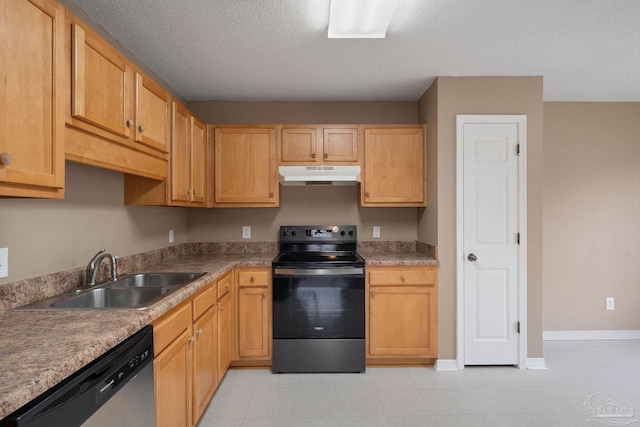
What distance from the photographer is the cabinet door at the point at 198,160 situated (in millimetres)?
2732

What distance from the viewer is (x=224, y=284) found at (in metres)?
2.51

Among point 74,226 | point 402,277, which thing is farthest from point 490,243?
point 74,226

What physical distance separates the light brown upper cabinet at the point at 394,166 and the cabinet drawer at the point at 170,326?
6.03 feet

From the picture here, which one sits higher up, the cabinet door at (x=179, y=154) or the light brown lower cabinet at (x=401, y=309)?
the cabinet door at (x=179, y=154)

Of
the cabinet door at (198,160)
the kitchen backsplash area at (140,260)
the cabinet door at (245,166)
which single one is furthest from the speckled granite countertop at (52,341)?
the cabinet door at (245,166)

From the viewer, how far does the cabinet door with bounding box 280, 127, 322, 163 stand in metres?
3.08

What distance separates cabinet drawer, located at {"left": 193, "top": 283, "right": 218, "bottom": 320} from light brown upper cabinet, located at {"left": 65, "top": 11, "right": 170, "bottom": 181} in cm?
80

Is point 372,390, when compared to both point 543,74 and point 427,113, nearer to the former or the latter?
point 427,113

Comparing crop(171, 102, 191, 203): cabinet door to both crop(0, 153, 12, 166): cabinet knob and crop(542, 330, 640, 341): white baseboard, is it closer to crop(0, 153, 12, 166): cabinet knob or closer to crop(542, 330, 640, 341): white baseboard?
crop(0, 153, 12, 166): cabinet knob

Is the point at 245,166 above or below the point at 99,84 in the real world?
below

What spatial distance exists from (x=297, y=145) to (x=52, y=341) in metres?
2.38

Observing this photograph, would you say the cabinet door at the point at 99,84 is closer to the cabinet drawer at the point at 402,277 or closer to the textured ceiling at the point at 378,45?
the textured ceiling at the point at 378,45

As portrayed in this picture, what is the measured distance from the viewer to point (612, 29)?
6.81ft

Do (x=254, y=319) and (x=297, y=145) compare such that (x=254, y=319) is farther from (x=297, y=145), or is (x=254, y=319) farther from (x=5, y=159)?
(x=5, y=159)
